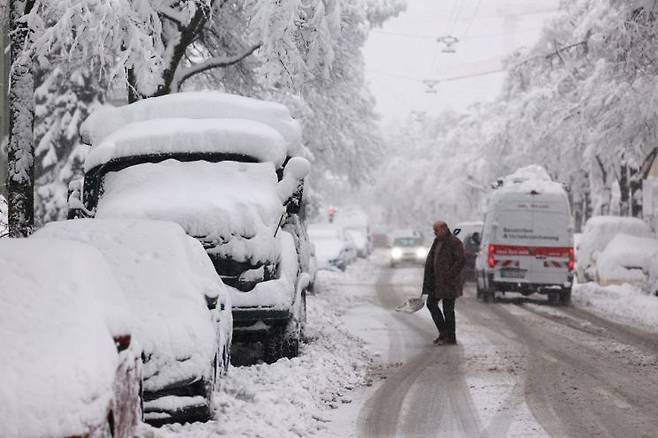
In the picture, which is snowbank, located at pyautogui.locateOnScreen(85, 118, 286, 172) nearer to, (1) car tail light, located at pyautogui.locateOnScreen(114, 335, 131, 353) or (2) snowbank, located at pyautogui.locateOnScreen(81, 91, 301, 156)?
(2) snowbank, located at pyautogui.locateOnScreen(81, 91, 301, 156)

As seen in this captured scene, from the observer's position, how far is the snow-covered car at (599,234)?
25.1m

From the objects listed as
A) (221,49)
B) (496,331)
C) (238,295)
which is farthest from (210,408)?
(221,49)

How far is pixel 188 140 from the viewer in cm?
1152

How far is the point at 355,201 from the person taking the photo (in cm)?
15512

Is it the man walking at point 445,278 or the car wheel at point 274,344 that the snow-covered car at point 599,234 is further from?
the car wheel at point 274,344

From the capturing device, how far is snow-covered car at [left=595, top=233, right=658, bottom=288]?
22.6 m

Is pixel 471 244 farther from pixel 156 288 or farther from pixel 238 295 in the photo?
pixel 156 288

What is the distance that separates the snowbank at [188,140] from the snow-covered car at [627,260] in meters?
13.2

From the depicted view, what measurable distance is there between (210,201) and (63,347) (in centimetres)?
588

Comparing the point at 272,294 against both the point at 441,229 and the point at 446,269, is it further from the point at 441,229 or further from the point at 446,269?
the point at 441,229

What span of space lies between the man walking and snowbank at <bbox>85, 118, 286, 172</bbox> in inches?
124

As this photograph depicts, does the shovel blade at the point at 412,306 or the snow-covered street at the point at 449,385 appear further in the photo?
the shovel blade at the point at 412,306

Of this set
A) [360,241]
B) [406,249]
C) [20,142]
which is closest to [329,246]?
[406,249]

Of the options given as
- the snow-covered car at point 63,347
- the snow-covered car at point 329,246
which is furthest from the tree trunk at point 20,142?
the snow-covered car at point 329,246
